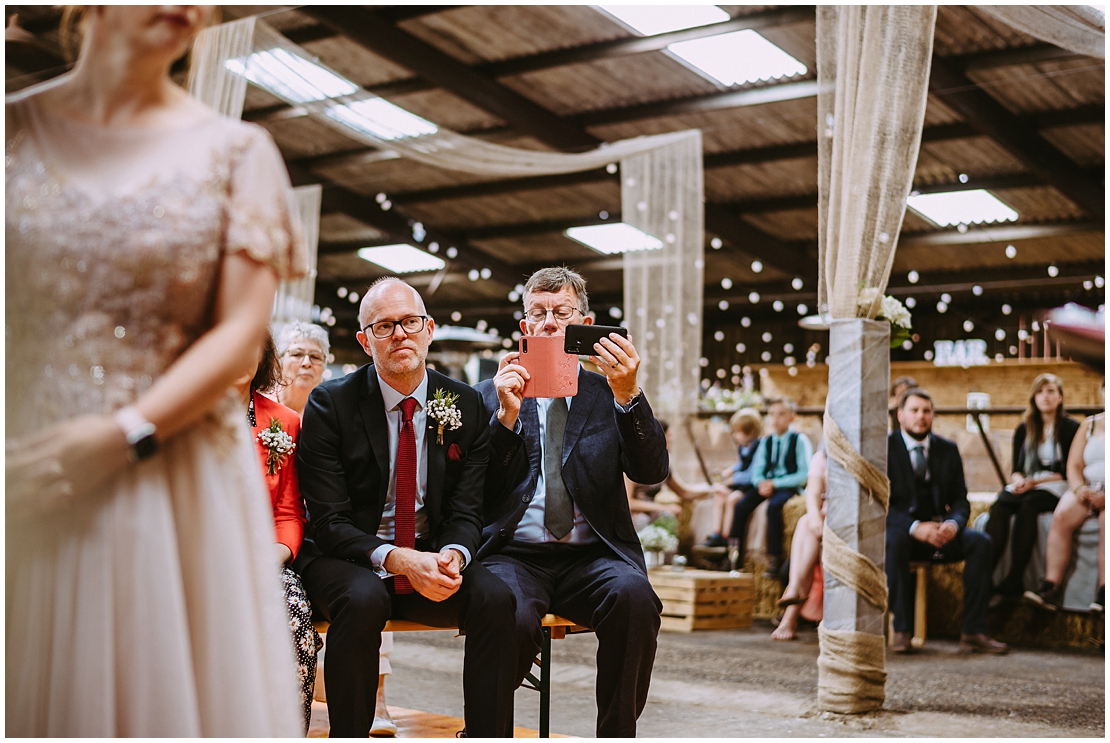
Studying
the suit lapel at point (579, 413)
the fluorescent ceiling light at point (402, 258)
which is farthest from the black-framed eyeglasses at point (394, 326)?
the fluorescent ceiling light at point (402, 258)

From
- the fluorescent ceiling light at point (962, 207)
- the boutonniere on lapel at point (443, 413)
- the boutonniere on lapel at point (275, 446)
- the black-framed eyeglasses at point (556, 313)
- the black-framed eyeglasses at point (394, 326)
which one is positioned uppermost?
the fluorescent ceiling light at point (962, 207)

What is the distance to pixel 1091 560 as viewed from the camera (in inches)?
214

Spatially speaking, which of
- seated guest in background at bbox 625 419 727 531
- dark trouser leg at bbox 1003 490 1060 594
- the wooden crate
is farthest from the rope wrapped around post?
seated guest in background at bbox 625 419 727 531

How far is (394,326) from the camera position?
2.58m

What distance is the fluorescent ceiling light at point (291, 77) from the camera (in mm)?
5355

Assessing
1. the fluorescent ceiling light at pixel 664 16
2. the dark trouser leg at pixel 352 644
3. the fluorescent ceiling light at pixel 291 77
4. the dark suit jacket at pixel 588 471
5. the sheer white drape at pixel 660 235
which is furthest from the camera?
the fluorescent ceiling light at pixel 664 16

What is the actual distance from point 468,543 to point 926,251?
11832 mm

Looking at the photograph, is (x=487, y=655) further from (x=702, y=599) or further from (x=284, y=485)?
(x=702, y=599)

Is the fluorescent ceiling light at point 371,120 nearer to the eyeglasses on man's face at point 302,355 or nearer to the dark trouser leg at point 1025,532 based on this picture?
the eyeglasses on man's face at point 302,355

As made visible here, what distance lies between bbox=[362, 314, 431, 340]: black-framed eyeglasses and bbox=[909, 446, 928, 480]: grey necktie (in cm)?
387

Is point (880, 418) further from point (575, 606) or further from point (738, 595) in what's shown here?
point (738, 595)

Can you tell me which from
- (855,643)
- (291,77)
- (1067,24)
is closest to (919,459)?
(855,643)

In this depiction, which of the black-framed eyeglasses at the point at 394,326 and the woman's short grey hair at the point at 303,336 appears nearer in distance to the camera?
the black-framed eyeglasses at the point at 394,326

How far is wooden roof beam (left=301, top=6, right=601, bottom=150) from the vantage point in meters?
8.22
